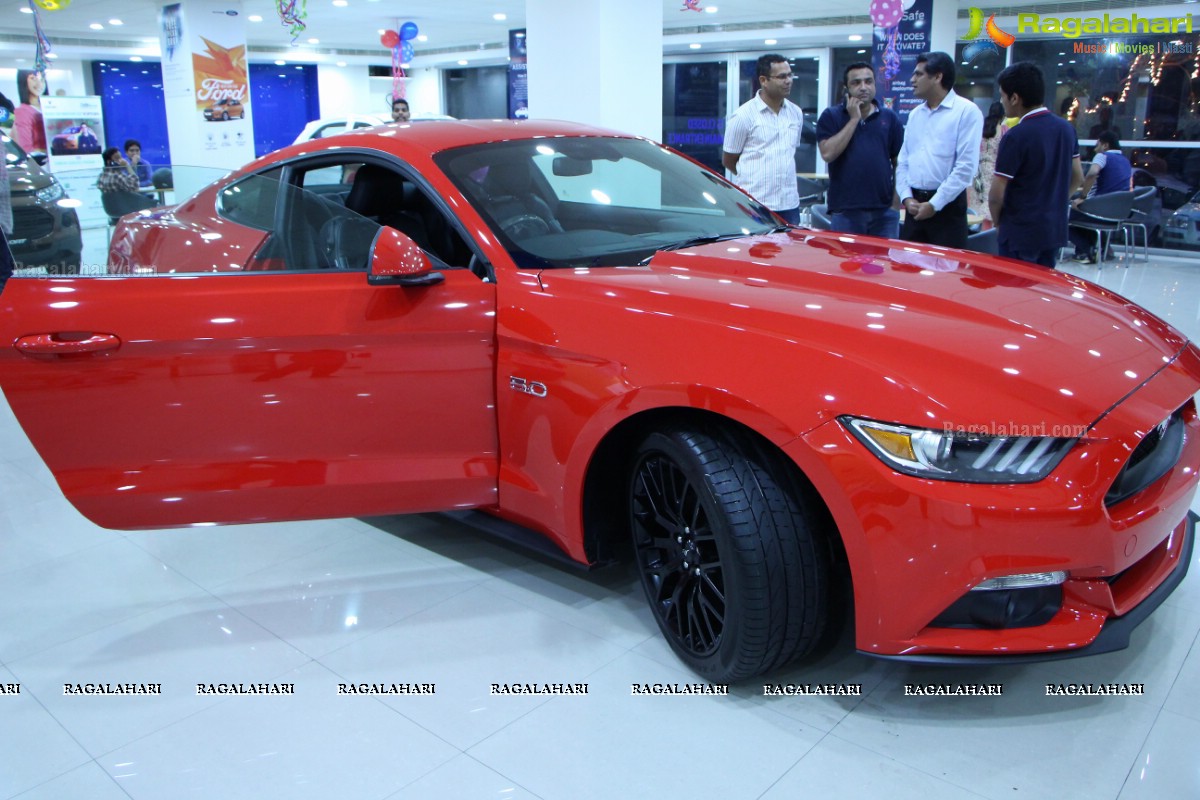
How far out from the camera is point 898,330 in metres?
1.88

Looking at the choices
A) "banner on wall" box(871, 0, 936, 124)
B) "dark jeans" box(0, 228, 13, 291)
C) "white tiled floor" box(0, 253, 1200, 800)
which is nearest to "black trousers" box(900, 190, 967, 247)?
"white tiled floor" box(0, 253, 1200, 800)

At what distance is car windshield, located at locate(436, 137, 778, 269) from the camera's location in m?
2.50

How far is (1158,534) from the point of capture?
1.89 metres

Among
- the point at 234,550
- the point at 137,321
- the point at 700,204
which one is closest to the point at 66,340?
the point at 137,321

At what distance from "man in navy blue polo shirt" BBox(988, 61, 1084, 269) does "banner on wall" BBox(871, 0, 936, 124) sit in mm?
6475

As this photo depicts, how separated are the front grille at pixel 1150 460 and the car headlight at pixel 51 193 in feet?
11.6

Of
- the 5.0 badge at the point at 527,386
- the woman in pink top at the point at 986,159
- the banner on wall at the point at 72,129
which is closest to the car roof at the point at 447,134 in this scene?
the 5.0 badge at the point at 527,386

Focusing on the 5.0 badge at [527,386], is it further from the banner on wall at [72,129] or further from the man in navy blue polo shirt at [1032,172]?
the banner on wall at [72,129]

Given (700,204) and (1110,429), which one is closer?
(1110,429)

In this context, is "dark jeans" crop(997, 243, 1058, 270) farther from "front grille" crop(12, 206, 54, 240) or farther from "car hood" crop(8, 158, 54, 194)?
"car hood" crop(8, 158, 54, 194)

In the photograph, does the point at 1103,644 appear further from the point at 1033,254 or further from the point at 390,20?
the point at 390,20

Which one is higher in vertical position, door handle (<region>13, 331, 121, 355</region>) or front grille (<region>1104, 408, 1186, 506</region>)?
door handle (<region>13, 331, 121, 355</region>)

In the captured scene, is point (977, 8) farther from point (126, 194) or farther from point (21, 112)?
point (21, 112)

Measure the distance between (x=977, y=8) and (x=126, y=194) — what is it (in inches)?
450
